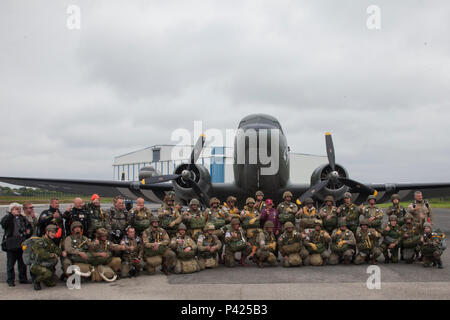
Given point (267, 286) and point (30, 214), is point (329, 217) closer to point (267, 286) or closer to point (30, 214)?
point (267, 286)

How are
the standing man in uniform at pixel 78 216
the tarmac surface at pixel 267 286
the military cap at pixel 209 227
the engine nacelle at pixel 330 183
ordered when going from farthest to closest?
the engine nacelle at pixel 330 183
the military cap at pixel 209 227
the standing man in uniform at pixel 78 216
the tarmac surface at pixel 267 286

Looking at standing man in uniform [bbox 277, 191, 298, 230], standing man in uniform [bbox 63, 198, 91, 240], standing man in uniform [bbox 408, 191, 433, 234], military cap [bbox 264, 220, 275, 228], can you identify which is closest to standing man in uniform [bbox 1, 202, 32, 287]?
standing man in uniform [bbox 63, 198, 91, 240]

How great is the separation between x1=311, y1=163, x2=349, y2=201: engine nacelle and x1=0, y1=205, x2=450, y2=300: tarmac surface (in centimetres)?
513

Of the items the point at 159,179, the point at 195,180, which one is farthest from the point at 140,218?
the point at 195,180

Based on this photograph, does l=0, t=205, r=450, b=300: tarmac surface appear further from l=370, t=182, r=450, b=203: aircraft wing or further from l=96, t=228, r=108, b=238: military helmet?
l=370, t=182, r=450, b=203: aircraft wing

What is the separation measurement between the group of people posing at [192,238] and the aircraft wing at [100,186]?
7.90 metres

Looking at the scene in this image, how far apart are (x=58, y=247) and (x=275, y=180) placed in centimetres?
811

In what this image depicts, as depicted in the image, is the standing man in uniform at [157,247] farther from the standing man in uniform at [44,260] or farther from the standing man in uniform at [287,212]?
the standing man in uniform at [287,212]

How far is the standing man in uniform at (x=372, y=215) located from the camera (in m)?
8.55

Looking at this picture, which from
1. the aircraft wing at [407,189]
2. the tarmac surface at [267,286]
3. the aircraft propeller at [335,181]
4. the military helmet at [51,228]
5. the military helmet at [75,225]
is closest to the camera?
the tarmac surface at [267,286]

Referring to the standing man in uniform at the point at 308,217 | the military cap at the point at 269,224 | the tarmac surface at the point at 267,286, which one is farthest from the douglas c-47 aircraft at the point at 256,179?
the tarmac surface at the point at 267,286

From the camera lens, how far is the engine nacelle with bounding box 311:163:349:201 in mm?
12738

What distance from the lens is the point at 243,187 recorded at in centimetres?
1343
